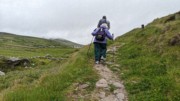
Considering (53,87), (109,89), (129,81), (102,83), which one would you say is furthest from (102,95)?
(129,81)

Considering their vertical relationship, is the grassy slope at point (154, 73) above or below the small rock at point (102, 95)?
above

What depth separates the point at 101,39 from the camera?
19.3m

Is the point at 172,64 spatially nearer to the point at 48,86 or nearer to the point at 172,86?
the point at 172,86

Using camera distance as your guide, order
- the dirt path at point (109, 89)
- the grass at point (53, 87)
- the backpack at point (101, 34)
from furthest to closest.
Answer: the backpack at point (101, 34) < the dirt path at point (109, 89) < the grass at point (53, 87)

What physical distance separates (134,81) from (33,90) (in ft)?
16.0

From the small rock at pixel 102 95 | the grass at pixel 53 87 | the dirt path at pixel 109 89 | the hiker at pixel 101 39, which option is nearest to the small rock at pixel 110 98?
the dirt path at pixel 109 89

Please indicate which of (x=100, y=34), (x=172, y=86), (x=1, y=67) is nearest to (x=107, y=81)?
(x=172, y=86)

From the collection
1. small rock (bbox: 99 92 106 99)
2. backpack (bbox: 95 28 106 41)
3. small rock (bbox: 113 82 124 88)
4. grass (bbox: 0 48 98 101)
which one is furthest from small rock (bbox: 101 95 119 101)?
backpack (bbox: 95 28 106 41)

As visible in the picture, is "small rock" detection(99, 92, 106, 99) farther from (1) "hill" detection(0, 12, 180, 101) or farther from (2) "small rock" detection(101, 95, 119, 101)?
(1) "hill" detection(0, 12, 180, 101)

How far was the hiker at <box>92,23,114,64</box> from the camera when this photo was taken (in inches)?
749

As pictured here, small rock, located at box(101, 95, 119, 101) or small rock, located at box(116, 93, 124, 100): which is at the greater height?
small rock, located at box(116, 93, 124, 100)

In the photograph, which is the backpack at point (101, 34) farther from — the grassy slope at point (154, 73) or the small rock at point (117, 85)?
the small rock at point (117, 85)

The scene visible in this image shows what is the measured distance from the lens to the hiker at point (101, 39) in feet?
62.4

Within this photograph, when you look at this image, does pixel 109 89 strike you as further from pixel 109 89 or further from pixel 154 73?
pixel 154 73
